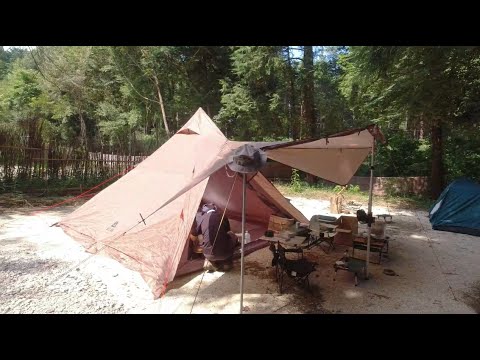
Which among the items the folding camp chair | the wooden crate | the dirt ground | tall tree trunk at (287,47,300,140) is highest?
tall tree trunk at (287,47,300,140)

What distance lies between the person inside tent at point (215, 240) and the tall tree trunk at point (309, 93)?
38.9 ft

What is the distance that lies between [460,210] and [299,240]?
17.6ft

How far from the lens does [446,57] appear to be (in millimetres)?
7914

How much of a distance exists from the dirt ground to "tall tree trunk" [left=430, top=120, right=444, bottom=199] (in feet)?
Answer: 20.4

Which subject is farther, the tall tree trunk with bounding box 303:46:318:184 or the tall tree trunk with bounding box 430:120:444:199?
the tall tree trunk with bounding box 303:46:318:184

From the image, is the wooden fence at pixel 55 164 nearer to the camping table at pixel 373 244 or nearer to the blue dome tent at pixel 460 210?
the camping table at pixel 373 244

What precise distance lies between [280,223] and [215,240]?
199 cm

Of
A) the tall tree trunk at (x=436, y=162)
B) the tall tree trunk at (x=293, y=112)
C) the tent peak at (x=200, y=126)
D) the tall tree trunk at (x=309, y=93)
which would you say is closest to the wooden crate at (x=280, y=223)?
the tent peak at (x=200, y=126)

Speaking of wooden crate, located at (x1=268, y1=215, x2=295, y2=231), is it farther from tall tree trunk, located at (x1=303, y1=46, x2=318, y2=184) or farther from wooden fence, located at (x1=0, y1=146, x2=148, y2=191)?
tall tree trunk, located at (x1=303, y1=46, x2=318, y2=184)

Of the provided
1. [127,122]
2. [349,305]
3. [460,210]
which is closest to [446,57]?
[460,210]

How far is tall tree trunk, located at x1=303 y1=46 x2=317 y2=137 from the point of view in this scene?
621 inches

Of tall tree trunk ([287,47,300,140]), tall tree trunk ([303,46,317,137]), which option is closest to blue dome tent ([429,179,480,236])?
tall tree trunk ([303,46,317,137])

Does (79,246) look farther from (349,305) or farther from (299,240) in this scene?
(349,305)

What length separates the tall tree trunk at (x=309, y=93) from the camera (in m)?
15.8
